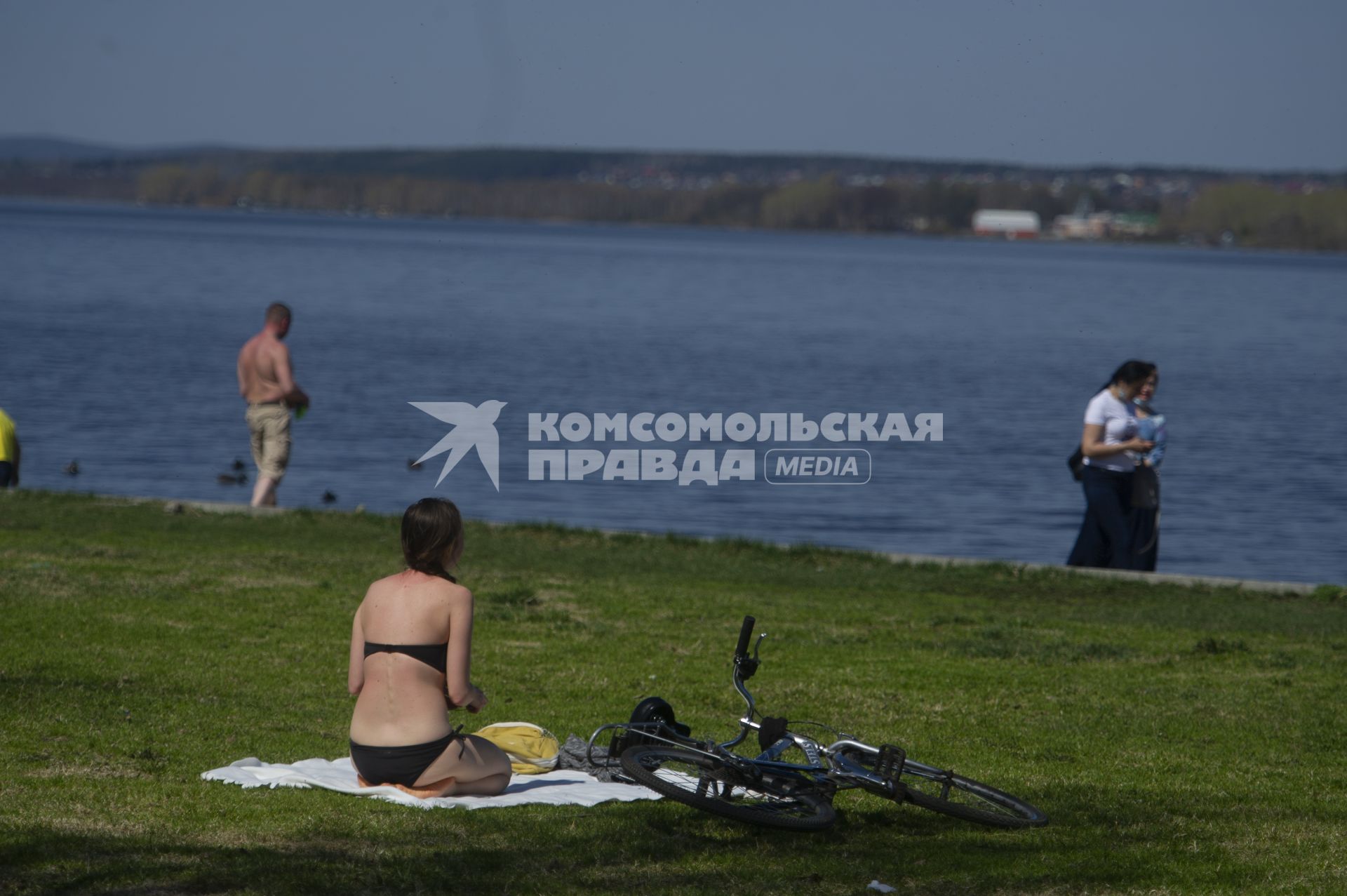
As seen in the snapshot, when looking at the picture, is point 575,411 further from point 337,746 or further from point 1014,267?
point 1014,267

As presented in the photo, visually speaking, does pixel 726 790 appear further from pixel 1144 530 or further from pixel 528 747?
pixel 1144 530

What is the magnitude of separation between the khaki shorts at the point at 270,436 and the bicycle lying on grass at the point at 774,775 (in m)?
10.6

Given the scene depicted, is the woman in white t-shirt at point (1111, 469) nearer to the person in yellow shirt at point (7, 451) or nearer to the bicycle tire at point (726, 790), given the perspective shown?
the bicycle tire at point (726, 790)

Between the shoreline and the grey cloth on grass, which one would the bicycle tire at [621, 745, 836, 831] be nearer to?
the grey cloth on grass

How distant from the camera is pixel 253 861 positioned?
215 inches

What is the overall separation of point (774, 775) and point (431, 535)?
163 centimetres

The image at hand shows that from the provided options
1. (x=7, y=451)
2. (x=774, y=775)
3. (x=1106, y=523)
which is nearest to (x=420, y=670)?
(x=774, y=775)

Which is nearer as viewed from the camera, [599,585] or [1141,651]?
[1141,651]

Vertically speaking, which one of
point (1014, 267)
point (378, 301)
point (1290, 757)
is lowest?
point (1290, 757)

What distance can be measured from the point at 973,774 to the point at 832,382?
4209 centimetres

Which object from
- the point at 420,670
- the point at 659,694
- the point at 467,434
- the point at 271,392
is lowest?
the point at 659,694

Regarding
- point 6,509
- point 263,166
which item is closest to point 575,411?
point 6,509

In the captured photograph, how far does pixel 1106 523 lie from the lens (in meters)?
14.5

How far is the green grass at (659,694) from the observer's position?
5.68 meters
